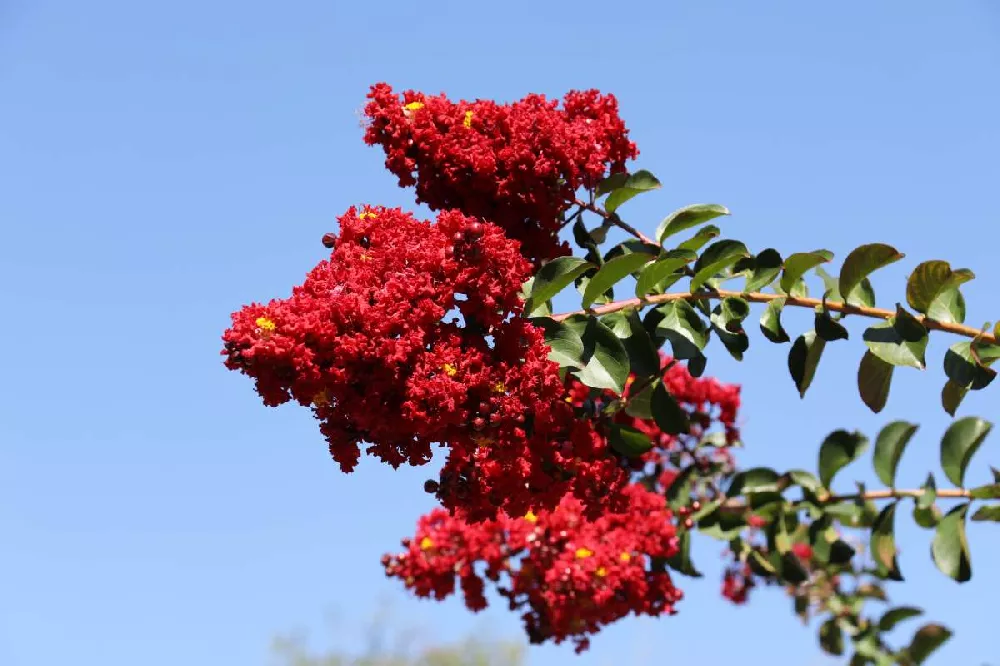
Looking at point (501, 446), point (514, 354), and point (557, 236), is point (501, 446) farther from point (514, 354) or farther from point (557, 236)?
Answer: point (557, 236)

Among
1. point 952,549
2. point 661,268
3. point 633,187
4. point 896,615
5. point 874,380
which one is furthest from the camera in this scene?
point 896,615

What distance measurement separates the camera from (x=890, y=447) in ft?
13.8

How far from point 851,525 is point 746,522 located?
0.42 meters

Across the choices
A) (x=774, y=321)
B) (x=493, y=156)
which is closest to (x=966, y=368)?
(x=774, y=321)

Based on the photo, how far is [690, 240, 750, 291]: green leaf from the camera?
3174mm

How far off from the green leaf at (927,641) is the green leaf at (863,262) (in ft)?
8.29

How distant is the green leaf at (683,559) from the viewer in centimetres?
487

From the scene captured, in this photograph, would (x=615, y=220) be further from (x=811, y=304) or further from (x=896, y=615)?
(x=896, y=615)

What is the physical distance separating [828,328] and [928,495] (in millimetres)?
1004

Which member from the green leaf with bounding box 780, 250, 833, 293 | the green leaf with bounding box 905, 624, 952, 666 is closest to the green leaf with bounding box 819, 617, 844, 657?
the green leaf with bounding box 905, 624, 952, 666

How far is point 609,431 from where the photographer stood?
3.28m

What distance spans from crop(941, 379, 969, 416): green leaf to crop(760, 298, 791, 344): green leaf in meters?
0.57

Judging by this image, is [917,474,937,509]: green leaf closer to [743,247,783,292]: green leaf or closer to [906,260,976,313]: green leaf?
[906,260,976,313]: green leaf

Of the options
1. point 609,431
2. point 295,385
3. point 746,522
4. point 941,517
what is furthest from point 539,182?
point 746,522
